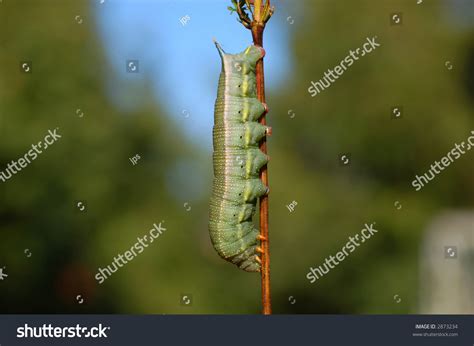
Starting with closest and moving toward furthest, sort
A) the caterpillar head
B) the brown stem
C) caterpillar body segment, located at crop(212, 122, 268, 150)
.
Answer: the brown stem
caterpillar body segment, located at crop(212, 122, 268, 150)
the caterpillar head

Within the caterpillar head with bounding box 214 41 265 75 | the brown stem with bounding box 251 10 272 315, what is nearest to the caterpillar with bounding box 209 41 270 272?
the caterpillar head with bounding box 214 41 265 75

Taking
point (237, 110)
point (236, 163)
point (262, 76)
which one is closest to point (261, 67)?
point (262, 76)

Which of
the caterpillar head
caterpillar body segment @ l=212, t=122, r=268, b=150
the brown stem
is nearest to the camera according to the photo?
the brown stem

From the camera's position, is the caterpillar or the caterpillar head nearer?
the caterpillar

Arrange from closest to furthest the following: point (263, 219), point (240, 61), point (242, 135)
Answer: point (263, 219) → point (242, 135) → point (240, 61)

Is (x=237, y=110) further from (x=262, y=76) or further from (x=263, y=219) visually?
(x=263, y=219)

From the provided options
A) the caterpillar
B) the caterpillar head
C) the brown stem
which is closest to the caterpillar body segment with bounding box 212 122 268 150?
the caterpillar

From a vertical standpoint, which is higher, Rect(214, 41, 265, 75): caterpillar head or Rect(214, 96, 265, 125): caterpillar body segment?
Rect(214, 41, 265, 75): caterpillar head

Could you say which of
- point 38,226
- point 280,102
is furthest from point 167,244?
point 280,102

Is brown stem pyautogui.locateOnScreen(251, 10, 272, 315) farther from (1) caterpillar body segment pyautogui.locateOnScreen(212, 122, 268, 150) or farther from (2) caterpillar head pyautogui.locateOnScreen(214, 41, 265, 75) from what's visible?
(2) caterpillar head pyautogui.locateOnScreen(214, 41, 265, 75)
